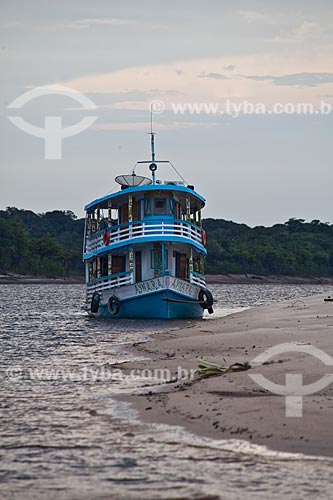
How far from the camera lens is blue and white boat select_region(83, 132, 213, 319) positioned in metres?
33.3

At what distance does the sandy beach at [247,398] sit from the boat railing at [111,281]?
1496cm

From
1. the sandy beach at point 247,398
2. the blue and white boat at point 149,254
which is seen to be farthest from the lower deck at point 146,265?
A: the sandy beach at point 247,398

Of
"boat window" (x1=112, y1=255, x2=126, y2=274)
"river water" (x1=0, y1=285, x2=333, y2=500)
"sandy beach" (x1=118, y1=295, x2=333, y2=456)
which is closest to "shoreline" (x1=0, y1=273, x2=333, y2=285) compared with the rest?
"boat window" (x1=112, y1=255, x2=126, y2=274)

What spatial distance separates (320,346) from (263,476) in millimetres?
6861

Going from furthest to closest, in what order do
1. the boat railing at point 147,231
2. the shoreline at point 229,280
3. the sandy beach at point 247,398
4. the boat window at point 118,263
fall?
1. the shoreline at point 229,280
2. the boat window at point 118,263
3. the boat railing at point 147,231
4. the sandy beach at point 247,398

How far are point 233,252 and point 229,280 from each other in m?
4.94

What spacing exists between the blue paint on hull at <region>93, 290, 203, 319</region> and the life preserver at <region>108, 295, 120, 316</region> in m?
0.14

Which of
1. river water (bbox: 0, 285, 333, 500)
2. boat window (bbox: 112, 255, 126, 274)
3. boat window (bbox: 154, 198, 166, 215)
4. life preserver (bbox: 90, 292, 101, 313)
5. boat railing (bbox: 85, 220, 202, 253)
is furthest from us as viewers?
life preserver (bbox: 90, 292, 101, 313)

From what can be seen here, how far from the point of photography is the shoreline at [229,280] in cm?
12794

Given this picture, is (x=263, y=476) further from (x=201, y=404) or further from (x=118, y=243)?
(x=118, y=243)

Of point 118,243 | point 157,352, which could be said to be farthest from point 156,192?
point 157,352

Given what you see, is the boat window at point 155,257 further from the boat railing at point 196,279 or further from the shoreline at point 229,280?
the shoreline at point 229,280

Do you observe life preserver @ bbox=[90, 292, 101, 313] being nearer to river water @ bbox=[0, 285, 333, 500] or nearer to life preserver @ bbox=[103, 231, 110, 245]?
life preserver @ bbox=[103, 231, 110, 245]

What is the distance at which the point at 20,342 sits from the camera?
24.0m
